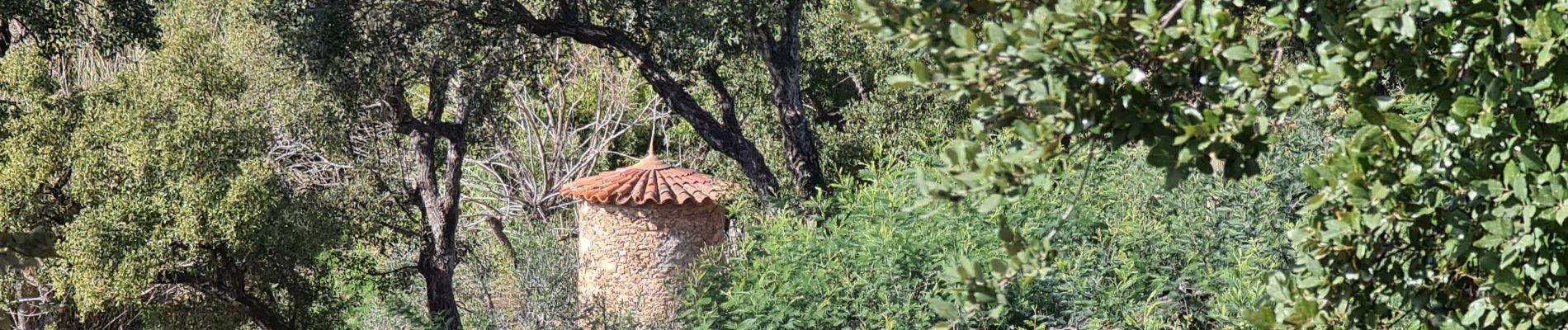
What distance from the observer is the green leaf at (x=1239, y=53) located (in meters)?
2.17

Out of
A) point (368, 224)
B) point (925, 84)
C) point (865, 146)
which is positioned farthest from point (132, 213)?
point (925, 84)

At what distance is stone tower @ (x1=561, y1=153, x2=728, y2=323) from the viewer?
13.2 metres

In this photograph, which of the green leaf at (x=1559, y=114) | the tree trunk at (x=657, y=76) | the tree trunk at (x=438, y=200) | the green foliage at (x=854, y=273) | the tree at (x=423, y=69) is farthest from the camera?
the tree trunk at (x=438, y=200)

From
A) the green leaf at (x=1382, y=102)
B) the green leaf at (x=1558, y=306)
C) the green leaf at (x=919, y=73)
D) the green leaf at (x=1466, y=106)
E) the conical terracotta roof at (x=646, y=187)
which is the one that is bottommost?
the conical terracotta roof at (x=646, y=187)

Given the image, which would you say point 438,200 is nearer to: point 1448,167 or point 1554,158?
point 1448,167

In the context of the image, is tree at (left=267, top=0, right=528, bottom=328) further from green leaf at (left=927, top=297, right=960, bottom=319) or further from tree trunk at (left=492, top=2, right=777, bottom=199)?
green leaf at (left=927, top=297, right=960, bottom=319)

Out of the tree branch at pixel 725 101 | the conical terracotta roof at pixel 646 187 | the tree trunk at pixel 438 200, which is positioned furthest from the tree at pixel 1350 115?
the conical terracotta roof at pixel 646 187

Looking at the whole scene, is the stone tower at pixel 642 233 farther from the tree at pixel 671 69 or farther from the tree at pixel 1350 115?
the tree at pixel 1350 115

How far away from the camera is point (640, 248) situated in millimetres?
13312

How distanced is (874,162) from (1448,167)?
8813mm

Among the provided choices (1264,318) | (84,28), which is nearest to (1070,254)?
(1264,318)

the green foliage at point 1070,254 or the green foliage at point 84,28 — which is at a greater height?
the green foliage at point 84,28

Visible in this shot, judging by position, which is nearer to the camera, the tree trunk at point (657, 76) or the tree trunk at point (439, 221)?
the tree trunk at point (657, 76)

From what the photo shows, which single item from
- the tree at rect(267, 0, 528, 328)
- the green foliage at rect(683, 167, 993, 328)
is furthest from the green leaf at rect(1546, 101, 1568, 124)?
the tree at rect(267, 0, 528, 328)
